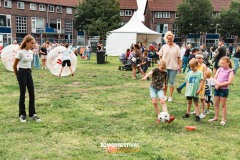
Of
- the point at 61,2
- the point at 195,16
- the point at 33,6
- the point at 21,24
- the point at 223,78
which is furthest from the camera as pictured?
the point at 61,2

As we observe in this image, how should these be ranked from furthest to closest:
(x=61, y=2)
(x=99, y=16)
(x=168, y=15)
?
(x=168, y=15) < (x=61, y=2) < (x=99, y=16)

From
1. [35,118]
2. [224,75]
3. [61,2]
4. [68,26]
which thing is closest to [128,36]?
[224,75]

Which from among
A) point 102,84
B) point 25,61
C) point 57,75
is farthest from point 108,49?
point 25,61

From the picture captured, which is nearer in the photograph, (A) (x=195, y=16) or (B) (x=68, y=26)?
(A) (x=195, y=16)

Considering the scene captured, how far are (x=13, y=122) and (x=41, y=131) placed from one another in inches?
38.9

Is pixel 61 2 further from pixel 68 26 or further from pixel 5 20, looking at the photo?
pixel 5 20

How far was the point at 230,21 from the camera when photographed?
183 feet

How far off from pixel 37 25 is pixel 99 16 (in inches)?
512

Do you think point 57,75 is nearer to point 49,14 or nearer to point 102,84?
point 102,84

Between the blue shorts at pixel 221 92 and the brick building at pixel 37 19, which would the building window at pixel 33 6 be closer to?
the brick building at pixel 37 19

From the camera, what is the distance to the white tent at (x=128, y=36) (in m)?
32.4

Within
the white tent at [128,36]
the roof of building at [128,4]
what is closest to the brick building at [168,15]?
the roof of building at [128,4]

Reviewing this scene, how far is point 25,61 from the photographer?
6.55 m

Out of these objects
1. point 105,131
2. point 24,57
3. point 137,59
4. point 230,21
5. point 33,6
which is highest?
point 33,6
